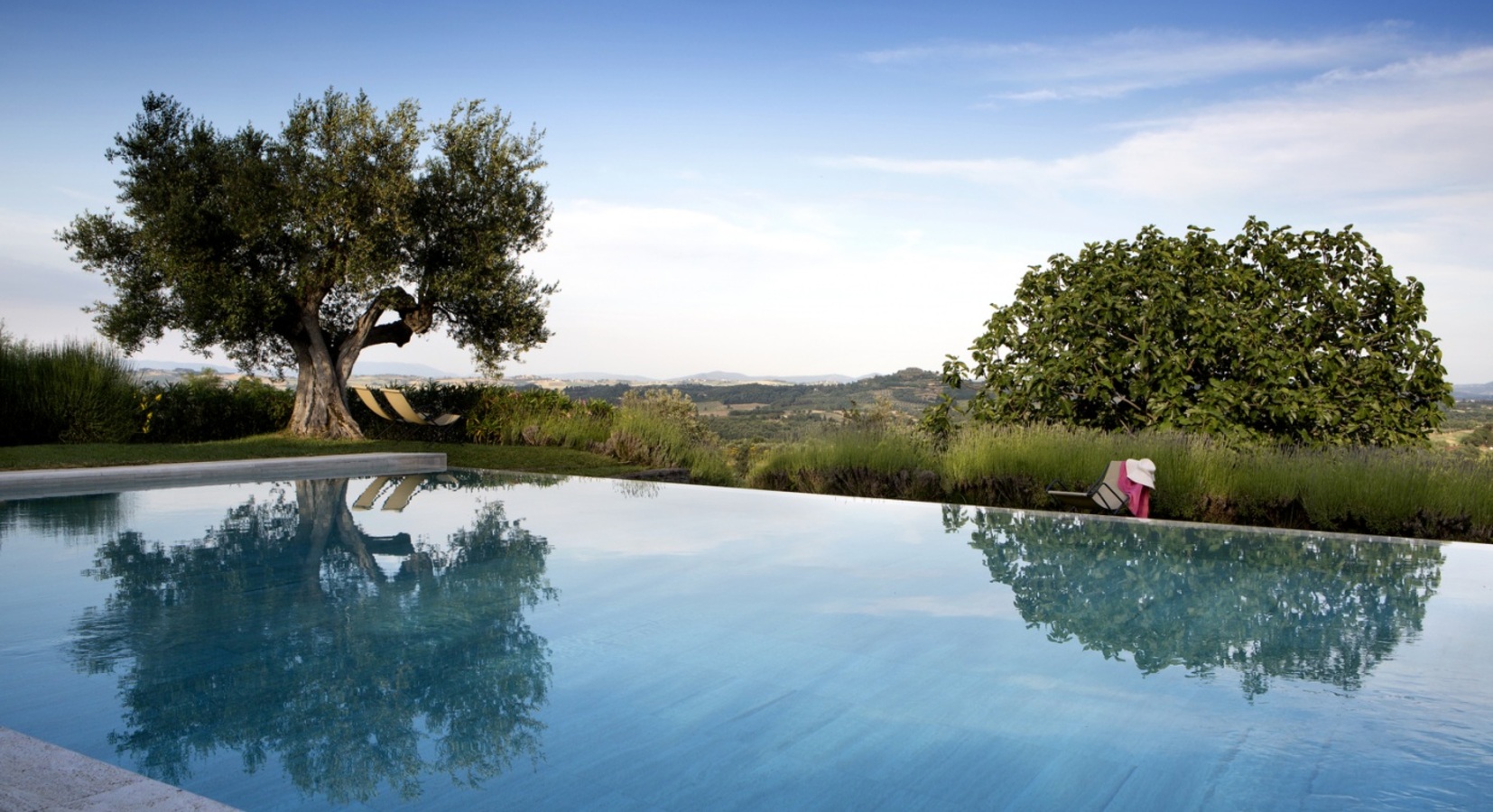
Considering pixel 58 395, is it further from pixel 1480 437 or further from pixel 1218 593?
pixel 1480 437

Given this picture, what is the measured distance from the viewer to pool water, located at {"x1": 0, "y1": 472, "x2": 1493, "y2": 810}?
9.31 ft

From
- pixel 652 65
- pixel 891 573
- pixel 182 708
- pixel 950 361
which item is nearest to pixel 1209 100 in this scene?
pixel 950 361

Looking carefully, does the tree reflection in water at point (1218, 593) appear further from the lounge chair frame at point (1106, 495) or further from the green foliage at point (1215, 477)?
the green foliage at point (1215, 477)

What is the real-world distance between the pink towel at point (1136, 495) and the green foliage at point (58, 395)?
1310 cm

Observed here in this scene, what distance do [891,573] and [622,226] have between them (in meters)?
14.5

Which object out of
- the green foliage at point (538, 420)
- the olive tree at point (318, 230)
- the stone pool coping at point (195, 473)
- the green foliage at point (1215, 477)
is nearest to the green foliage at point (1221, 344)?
the green foliage at point (1215, 477)

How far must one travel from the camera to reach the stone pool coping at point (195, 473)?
9.25 meters

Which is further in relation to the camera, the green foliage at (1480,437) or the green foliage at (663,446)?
the green foliage at (663,446)

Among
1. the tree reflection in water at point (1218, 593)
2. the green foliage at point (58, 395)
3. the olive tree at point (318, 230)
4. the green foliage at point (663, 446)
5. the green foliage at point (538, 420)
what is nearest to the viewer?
the tree reflection in water at point (1218, 593)

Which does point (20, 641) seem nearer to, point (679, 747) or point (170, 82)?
point (679, 747)

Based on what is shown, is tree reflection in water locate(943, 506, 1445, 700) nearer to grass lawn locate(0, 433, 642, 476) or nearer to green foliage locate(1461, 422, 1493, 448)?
green foliage locate(1461, 422, 1493, 448)

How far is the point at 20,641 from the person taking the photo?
13.7ft

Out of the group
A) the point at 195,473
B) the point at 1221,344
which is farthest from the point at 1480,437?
the point at 195,473

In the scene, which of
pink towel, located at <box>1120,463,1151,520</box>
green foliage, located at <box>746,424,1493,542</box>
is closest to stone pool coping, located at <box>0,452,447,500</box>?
green foliage, located at <box>746,424,1493,542</box>
